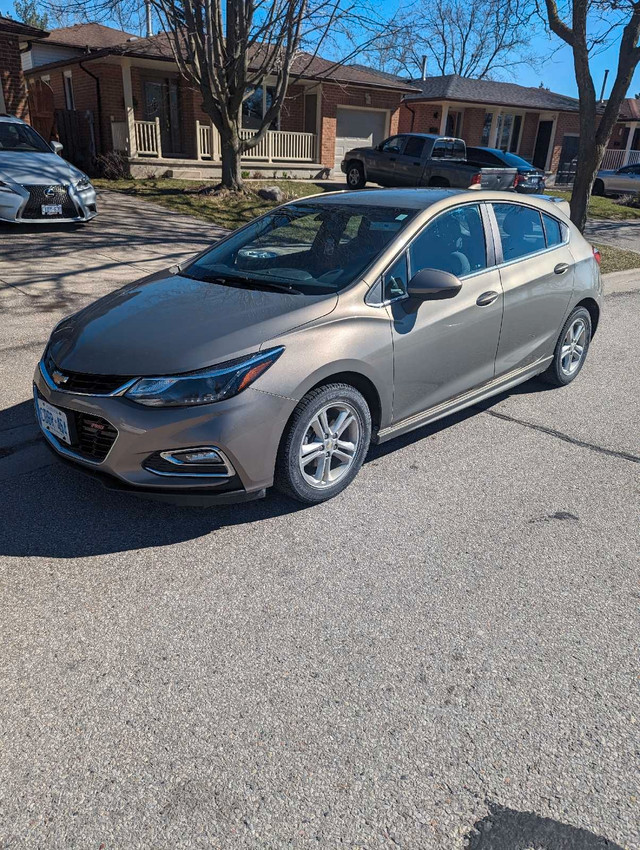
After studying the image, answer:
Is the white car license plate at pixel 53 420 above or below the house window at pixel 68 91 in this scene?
below

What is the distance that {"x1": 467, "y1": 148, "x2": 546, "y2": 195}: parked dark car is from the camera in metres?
17.1

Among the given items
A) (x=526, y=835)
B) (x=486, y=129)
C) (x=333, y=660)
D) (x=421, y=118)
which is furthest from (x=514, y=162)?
(x=526, y=835)

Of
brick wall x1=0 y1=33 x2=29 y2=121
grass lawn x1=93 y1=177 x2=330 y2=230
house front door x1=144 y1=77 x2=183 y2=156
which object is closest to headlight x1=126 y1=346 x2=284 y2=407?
grass lawn x1=93 y1=177 x2=330 y2=230

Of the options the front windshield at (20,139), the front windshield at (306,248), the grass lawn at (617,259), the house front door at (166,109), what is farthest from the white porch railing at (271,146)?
the front windshield at (306,248)

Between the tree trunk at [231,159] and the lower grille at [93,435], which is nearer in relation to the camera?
the lower grille at [93,435]

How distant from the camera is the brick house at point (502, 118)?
102 feet

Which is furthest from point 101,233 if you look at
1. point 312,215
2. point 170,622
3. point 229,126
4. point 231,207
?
point 170,622

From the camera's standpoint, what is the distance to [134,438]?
10.8ft

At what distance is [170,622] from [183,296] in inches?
77.2

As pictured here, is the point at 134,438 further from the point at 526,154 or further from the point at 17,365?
the point at 526,154

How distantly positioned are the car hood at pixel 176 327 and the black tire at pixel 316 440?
1.34 feet

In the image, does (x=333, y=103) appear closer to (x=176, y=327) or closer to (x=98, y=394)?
(x=176, y=327)

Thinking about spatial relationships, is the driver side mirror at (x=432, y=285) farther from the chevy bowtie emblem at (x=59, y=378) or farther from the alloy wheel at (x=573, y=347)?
the alloy wheel at (x=573, y=347)

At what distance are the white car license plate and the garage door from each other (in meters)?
24.2
